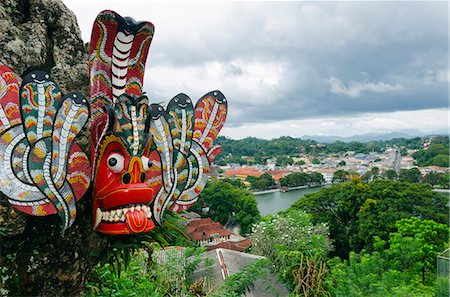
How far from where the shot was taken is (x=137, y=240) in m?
3.59

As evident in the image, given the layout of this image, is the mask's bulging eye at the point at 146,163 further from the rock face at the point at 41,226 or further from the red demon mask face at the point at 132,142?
the rock face at the point at 41,226

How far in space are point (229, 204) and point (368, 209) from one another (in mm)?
13329

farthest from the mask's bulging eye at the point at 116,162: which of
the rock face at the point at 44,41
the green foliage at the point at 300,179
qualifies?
the green foliage at the point at 300,179

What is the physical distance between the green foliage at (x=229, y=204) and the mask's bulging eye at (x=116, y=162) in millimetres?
24411

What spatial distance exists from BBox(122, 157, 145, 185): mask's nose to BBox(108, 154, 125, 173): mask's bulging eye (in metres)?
0.07

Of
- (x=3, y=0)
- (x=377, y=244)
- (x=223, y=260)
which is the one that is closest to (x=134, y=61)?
(x=3, y=0)

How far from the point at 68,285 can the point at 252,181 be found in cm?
4375

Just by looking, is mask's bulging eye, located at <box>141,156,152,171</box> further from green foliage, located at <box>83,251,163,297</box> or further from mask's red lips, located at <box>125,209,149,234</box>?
green foliage, located at <box>83,251,163,297</box>

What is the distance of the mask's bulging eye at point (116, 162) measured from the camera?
3168 millimetres

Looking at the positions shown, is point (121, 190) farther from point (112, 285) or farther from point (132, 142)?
point (112, 285)

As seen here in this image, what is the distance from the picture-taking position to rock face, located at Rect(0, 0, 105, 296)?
349 cm

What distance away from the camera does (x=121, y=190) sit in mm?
3139

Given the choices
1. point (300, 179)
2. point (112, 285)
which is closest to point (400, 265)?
point (112, 285)

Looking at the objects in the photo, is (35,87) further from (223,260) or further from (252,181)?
(252,181)
